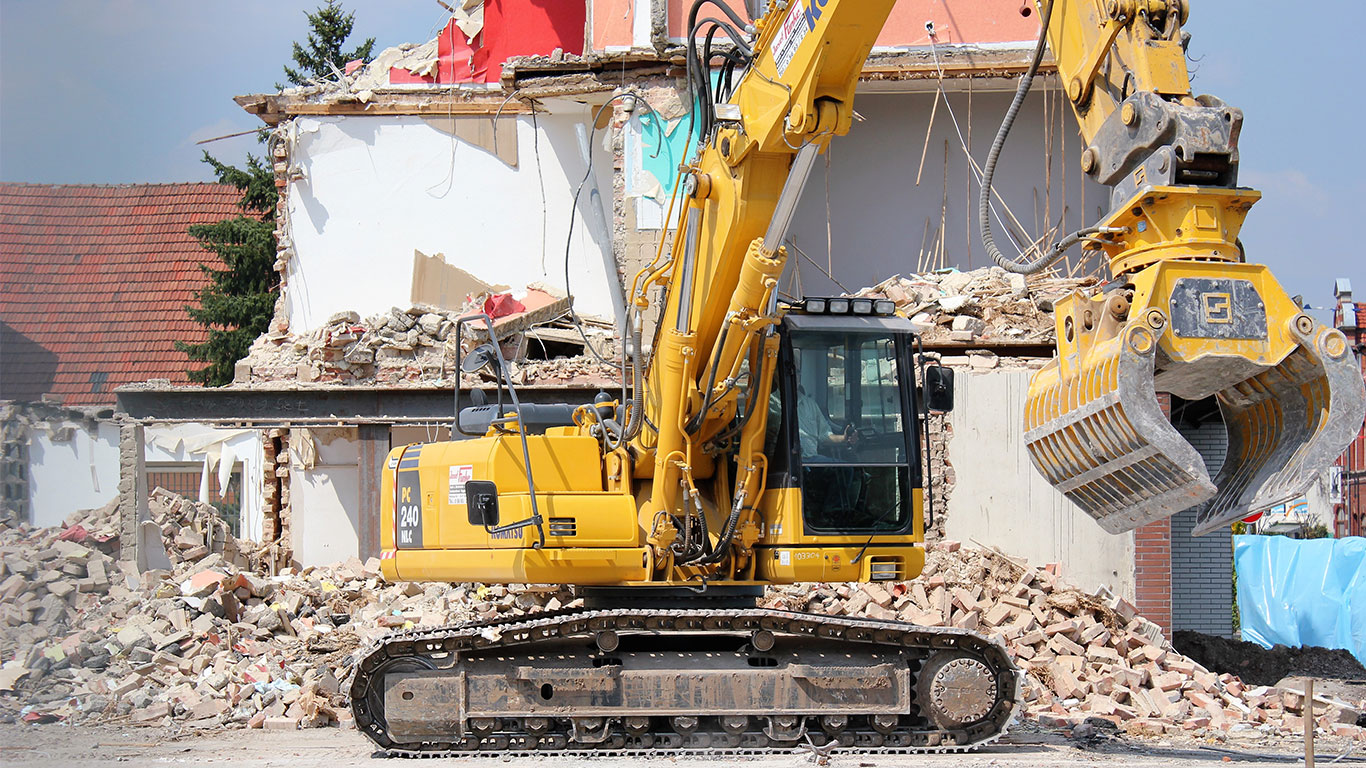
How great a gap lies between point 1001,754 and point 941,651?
2.57 feet

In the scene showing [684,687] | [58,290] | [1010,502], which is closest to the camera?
[58,290]

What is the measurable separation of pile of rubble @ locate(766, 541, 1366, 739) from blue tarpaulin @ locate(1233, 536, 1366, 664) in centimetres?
528

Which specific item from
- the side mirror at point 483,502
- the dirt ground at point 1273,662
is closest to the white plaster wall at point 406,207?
the dirt ground at point 1273,662

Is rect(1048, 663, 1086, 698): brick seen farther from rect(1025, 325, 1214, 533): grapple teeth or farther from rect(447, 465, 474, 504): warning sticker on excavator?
rect(447, 465, 474, 504): warning sticker on excavator

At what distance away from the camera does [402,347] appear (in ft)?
53.2

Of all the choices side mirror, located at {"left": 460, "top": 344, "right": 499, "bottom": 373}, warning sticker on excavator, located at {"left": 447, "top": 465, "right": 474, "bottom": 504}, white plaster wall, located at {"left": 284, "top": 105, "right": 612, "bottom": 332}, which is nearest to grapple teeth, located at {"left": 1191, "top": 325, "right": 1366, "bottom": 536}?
side mirror, located at {"left": 460, "top": 344, "right": 499, "bottom": 373}

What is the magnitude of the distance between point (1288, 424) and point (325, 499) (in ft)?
49.8

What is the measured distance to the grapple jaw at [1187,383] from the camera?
5285mm

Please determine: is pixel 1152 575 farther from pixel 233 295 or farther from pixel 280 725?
pixel 233 295

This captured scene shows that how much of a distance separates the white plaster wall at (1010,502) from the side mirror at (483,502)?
649 cm

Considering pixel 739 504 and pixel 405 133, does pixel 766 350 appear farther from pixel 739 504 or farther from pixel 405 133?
pixel 405 133

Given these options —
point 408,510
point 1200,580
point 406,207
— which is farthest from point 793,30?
point 406,207

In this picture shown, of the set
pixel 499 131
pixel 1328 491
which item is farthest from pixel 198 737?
pixel 1328 491

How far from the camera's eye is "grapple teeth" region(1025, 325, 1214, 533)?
527 cm
